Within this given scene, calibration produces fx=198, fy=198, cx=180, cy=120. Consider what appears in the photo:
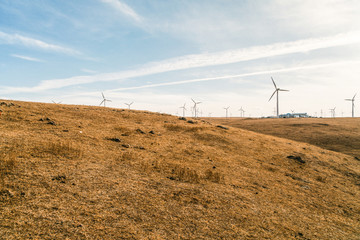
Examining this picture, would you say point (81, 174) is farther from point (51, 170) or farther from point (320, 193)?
point (320, 193)

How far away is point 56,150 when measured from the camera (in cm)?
947

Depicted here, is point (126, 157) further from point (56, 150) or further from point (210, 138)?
point (210, 138)

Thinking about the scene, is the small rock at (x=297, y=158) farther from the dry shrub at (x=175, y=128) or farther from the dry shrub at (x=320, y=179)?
the dry shrub at (x=175, y=128)

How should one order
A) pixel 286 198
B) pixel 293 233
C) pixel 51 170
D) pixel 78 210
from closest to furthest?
1. pixel 78 210
2. pixel 293 233
3. pixel 51 170
4. pixel 286 198

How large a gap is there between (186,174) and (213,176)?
1.42m

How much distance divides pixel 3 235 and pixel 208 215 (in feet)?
18.0

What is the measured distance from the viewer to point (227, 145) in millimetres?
17312

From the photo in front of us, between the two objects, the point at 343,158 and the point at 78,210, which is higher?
the point at 78,210

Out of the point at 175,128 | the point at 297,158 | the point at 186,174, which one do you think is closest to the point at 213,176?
the point at 186,174

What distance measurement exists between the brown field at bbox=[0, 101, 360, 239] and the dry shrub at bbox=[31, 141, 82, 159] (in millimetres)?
44

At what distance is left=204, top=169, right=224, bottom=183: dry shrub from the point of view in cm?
988

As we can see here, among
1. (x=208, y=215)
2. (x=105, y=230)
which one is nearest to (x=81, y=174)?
(x=105, y=230)

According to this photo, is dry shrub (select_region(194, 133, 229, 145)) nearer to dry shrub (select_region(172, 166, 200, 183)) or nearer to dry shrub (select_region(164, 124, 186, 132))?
dry shrub (select_region(164, 124, 186, 132))

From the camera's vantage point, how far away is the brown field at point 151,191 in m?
5.54
